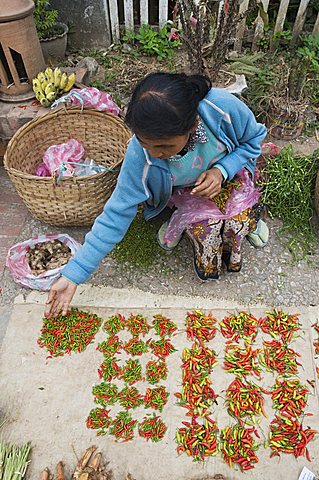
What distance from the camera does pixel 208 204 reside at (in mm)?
2150

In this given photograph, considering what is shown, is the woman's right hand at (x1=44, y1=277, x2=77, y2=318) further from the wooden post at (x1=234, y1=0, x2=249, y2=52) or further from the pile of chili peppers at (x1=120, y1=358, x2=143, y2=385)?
the wooden post at (x1=234, y1=0, x2=249, y2=52)

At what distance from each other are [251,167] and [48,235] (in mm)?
1239

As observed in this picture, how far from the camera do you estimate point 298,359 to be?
6.79 feet

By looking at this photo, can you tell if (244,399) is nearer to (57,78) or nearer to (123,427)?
(123,427)

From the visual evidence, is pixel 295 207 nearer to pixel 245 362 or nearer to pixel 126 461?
pixel 245 362

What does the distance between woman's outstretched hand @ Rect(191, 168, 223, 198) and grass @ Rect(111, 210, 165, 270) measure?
70 centimetres

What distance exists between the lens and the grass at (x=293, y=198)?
102 inches

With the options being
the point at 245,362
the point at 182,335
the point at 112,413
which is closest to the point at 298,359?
the point at 245,362

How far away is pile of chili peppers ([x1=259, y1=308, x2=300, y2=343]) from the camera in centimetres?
215

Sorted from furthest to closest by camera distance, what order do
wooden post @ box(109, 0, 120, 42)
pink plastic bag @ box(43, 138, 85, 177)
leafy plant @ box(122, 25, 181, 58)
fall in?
leafy plant @ box(122, 25, 181, 58)
wooden post @ box(109, 0, 120, 42)
pink plastic bag @ box(43, 138, 85, 177)

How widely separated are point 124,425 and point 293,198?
1672 millimetres

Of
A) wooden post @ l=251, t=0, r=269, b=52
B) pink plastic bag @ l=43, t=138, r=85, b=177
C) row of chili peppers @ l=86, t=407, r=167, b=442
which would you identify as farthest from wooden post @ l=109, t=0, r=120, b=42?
row of chili peppers @ l=86, t=407, r=167, b=442

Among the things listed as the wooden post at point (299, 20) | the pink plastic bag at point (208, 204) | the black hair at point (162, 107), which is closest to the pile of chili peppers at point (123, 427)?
the pink plastic bag at point (208, 204)

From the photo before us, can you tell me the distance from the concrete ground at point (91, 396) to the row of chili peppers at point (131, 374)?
0.10ft
